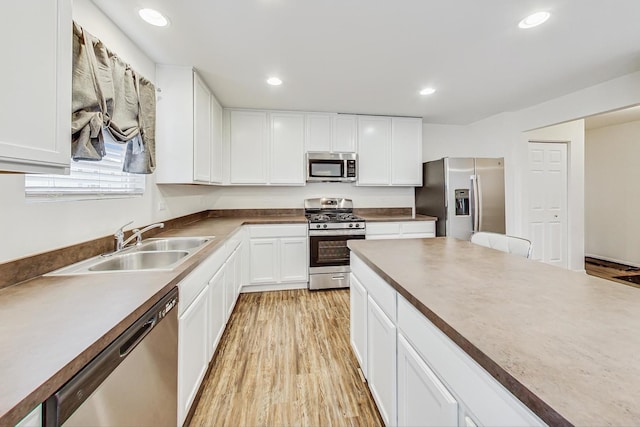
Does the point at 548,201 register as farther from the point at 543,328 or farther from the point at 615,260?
the point at 543,328

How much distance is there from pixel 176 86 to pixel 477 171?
361cm

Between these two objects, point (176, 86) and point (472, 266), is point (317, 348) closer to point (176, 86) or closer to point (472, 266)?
point (472, 266)

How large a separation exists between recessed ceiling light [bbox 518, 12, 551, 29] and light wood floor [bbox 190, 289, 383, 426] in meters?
2.67

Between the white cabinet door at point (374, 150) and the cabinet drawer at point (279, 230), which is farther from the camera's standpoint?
the white cabinet door at point (374, 150)

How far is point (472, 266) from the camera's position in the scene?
1.37 meters

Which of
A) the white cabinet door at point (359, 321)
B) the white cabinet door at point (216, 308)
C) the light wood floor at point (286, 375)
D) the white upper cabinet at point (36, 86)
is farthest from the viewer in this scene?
the white cabinet door at point (216, 308)

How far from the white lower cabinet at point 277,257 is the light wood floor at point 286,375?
1.87 ft

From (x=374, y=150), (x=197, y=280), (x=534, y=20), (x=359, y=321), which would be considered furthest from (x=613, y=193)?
(x=197, y=280)

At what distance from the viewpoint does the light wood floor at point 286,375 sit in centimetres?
158

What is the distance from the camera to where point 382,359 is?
54.2 inches

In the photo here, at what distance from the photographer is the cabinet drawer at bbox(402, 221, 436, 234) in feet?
12.5

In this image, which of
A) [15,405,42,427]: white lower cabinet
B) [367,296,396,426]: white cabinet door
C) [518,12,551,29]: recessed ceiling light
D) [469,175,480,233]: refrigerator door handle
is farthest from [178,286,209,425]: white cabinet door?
[469,175,480,233]: refrigerator door handle

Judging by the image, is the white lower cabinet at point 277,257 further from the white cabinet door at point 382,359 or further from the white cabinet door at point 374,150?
the white cabinet door at point 382,359

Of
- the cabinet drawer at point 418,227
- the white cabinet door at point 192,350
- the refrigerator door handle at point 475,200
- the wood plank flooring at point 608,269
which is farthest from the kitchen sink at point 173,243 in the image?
the wood plank flooring at point 608,269
